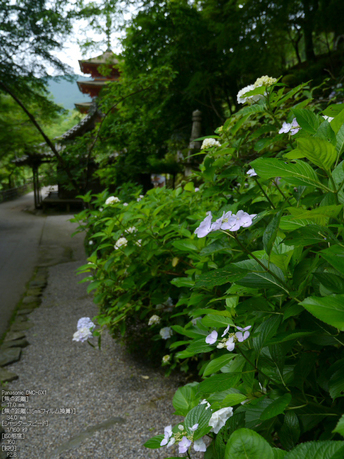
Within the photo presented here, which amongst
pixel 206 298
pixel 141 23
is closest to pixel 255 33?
pixel 141 23

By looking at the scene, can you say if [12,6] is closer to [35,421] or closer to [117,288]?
[117,288]

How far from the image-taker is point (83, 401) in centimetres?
227

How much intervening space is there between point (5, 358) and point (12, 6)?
808 cm

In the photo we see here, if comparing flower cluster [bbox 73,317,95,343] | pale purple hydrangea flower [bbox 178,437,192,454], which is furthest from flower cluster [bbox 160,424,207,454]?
flower cluster [bbox 73,317,95,343]

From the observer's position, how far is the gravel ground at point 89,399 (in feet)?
6.02

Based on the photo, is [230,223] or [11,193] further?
[11,193]

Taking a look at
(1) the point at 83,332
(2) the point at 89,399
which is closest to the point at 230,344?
(1) the point at 83,332

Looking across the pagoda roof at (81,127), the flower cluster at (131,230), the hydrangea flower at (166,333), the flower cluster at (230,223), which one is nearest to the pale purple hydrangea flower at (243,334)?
the flower cluster at (230,223)

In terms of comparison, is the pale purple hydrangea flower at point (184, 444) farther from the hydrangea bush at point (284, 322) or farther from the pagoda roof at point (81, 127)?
the pagoda roof at point (81, 127)

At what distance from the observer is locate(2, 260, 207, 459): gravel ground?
183 centimetres

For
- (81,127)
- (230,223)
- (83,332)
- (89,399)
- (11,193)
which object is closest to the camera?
(230,223)

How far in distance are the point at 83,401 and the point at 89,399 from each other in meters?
0.04

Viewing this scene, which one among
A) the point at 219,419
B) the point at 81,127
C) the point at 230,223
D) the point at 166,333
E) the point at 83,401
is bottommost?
the point at 83,401

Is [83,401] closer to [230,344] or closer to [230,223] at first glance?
[230,344]
